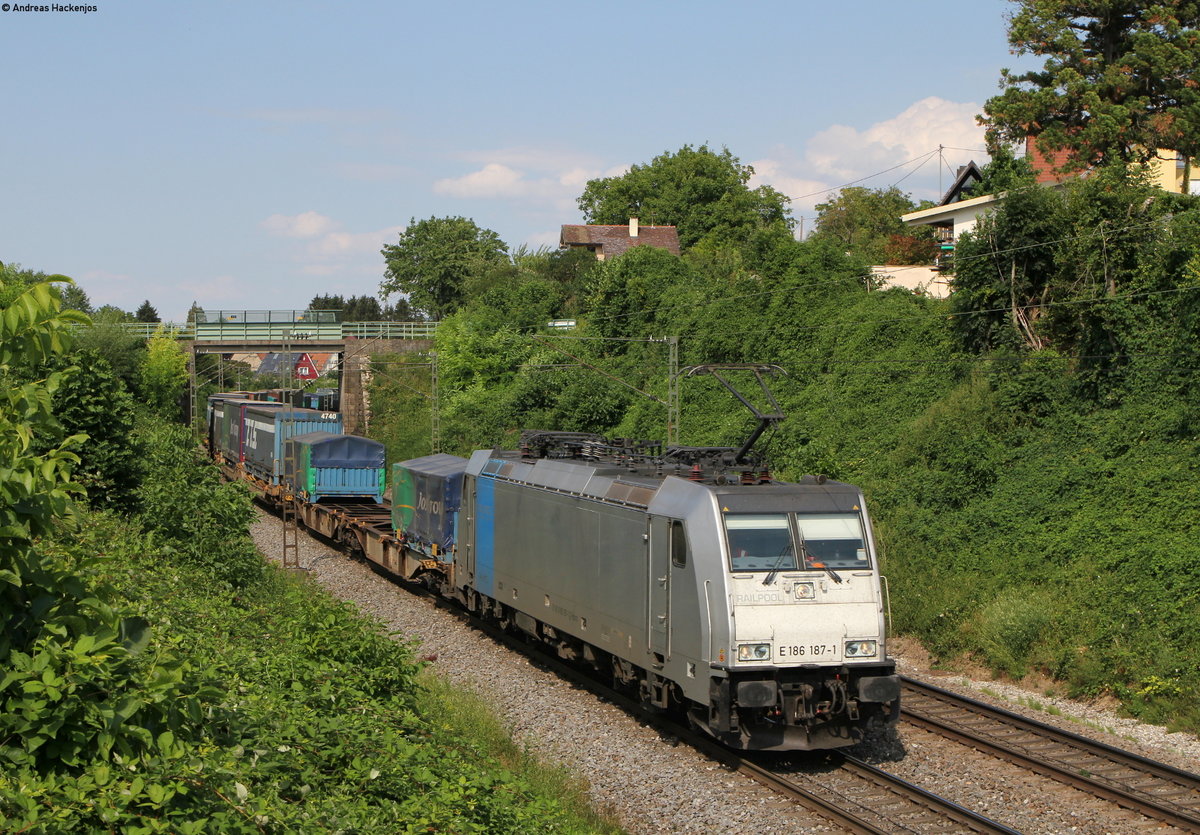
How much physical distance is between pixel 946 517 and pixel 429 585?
10511 millimetres

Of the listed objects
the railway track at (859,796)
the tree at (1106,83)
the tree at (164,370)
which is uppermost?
the tree at (1106,83)

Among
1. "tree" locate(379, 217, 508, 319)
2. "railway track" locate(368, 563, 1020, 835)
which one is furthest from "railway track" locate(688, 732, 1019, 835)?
"tree" locate(379, 217, 508, 319)

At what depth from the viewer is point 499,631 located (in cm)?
1964

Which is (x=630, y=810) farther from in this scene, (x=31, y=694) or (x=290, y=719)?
(x=31, y=694)

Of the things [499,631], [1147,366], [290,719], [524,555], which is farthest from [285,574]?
[1147,366]

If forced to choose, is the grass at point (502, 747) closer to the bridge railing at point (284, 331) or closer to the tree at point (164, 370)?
the bridge railing at point (284, 331)

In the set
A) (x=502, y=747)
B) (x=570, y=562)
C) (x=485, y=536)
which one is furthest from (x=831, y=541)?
(x=485, y=536)

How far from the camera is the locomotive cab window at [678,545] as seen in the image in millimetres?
12093

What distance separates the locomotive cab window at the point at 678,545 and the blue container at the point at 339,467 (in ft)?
70.4

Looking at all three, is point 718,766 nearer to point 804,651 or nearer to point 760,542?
point 804,651

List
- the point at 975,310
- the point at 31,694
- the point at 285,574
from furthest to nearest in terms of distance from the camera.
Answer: the point at 975,310
the point at 285,574
the point at 31,694

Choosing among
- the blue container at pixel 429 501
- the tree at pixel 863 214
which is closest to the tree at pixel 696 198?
the tree at pixel 863 214

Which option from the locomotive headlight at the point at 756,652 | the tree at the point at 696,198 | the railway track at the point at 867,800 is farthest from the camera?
the tree at the point at 696,198

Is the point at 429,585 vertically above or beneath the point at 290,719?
beneath
